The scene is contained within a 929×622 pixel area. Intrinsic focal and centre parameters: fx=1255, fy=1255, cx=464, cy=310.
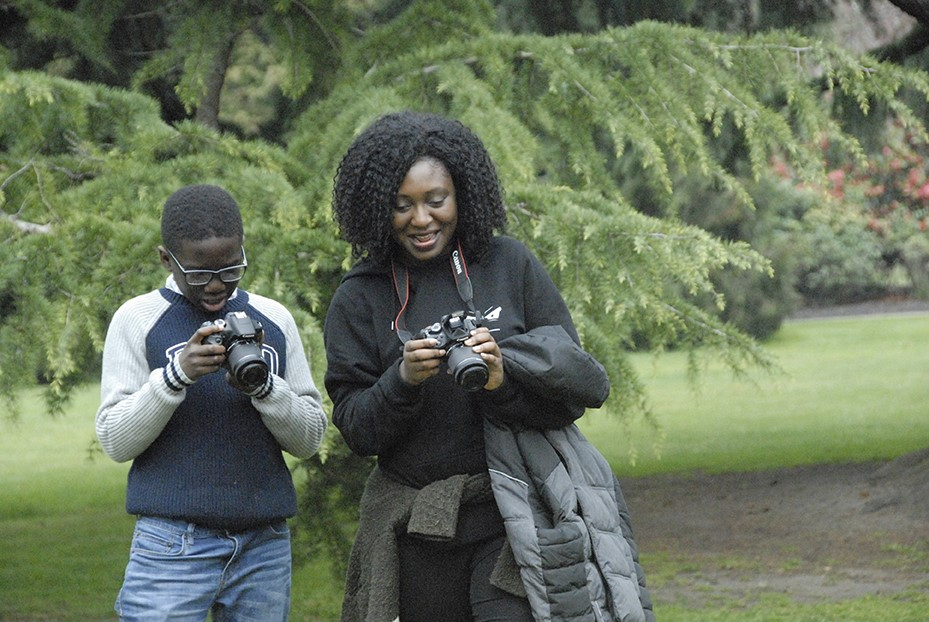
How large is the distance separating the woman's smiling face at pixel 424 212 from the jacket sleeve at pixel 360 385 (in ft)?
0.62

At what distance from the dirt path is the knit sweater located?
3.63 m

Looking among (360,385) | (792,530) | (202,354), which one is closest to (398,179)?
(360,385)

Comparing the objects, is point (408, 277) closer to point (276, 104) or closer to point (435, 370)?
point (435, 370)

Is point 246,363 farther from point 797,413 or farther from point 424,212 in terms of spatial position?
point 797,413

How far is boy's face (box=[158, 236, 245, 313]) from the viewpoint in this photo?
9.07 feet

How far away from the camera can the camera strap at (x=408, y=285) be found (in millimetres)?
2666

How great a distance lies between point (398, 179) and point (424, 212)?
0.30 feet

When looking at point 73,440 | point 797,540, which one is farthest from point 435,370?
point 73,440

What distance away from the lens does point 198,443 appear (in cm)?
280

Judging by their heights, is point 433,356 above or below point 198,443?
above

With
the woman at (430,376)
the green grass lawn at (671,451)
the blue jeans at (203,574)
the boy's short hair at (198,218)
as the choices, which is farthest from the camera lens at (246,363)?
the green grass lawn at (671,451)

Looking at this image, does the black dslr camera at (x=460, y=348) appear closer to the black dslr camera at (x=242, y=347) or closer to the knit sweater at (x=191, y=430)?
the black dslr camera at (x=242, y=347)

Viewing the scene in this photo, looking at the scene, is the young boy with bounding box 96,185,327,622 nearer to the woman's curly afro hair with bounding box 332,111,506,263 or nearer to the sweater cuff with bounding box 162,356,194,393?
the sweater cuff with bounding box 162,356,194,393

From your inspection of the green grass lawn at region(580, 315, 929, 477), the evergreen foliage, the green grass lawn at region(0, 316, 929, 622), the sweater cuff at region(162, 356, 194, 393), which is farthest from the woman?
the green grass lawn at region(580, 315, 929, 477)
